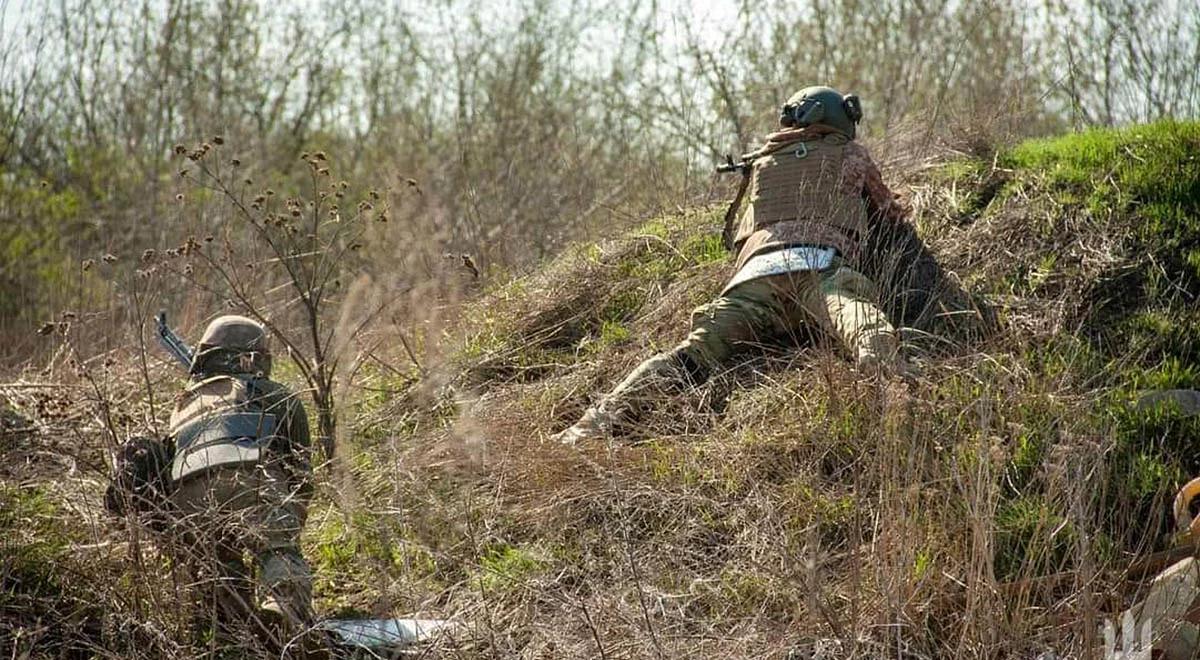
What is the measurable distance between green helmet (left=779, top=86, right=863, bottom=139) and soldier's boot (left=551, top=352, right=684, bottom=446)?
58.9 inches

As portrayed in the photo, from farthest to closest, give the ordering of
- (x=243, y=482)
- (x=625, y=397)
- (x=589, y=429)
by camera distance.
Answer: (x=625, y=397), (x=589, y=429), (x=243, y=482)

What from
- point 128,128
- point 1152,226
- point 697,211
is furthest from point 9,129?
point 1152,226

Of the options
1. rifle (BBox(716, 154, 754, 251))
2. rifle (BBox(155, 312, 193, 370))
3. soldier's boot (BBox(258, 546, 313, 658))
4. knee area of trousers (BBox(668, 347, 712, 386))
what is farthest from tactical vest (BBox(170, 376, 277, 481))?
rifle (BBox(716, 154, 754, 251))

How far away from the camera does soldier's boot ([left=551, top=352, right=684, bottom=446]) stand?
7199 millimetres

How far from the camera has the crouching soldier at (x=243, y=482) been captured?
601 cm

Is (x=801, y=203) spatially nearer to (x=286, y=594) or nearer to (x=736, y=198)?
(x=736, y=198)

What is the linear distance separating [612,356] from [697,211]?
6.32ft

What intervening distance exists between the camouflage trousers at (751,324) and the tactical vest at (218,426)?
164 cm

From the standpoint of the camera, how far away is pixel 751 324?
754cm

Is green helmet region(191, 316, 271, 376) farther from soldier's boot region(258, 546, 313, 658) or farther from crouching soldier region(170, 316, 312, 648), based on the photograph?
soldier's boot region(258, 546, 313, 658)

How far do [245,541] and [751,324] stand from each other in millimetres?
2661

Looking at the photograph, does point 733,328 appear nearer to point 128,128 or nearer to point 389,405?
point 389,405

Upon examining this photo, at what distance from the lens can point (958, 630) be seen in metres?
5.48

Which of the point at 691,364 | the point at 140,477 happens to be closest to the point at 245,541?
the point at 140,477
